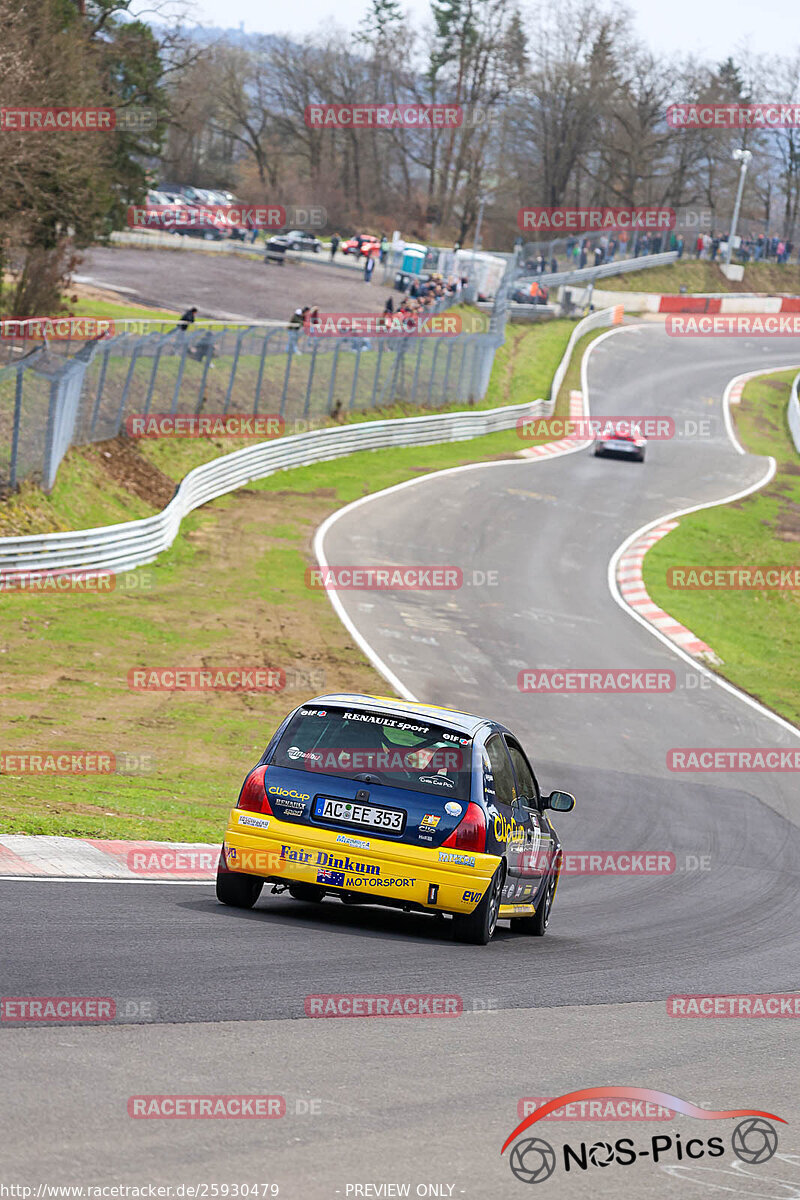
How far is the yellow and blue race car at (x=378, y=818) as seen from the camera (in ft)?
28.2

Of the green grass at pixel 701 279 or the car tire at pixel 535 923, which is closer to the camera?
the car tire at pixel 535 923

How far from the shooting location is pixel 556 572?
3152cm

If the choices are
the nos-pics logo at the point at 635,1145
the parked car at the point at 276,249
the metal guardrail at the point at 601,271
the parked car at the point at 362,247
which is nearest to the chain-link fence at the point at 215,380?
the metal guardrail at the point at 601,271

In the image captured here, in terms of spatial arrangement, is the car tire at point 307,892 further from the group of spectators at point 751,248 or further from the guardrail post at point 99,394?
the group of spectators at point 751,248

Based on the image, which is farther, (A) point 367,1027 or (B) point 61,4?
(B) point 61,4

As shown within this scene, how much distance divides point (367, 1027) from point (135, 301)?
5025 cm

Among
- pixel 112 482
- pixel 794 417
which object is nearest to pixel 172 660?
pixel 112 482

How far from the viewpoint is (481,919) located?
28.9 feet

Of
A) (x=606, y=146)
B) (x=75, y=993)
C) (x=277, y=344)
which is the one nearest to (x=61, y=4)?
(x=277, y=344)

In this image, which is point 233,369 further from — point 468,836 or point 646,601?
point 468,836

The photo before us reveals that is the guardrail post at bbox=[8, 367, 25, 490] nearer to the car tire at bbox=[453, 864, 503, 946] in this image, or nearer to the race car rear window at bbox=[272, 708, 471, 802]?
the race car rear window at bbox=[272, 708, 471, 802]

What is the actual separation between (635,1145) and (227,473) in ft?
98.2

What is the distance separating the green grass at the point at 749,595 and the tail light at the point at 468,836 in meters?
16.2

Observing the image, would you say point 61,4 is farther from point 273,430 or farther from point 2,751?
point 2,751
